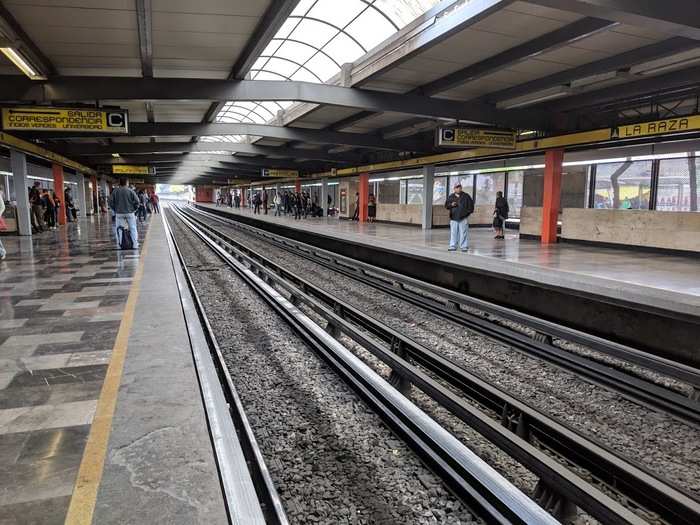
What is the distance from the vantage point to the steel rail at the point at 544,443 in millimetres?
2576

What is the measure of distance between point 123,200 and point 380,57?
22.0 feet

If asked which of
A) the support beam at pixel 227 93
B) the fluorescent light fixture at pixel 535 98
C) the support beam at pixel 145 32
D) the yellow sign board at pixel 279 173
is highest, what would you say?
the support beam at pixel 145 32

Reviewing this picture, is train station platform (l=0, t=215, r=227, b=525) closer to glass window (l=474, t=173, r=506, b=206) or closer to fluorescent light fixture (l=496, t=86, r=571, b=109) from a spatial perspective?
fluorescent light fixture (l=496, t=86, r=571, b=109)

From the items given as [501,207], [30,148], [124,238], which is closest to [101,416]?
[124,238]

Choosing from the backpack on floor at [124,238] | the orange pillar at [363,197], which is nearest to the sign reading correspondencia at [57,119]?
the backpack on floor at [124,238]

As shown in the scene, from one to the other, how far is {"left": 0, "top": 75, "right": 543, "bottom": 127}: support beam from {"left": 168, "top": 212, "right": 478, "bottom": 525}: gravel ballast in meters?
6.46

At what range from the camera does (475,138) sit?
41.4ft

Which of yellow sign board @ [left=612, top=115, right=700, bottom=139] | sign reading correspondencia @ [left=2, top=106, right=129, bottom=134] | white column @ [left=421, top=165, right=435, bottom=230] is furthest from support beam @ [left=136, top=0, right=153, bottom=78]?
white column @ [left=421, top=165, right=435, bottom=230]

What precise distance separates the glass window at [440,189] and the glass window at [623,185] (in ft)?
33.0

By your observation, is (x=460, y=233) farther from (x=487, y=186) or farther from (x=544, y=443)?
(x=487, y=186)

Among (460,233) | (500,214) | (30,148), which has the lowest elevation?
(460,233)

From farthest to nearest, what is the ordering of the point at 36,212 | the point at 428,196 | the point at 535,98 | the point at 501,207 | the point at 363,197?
the point at 363,197
the point at 428,196
the point at 36,212
the point at 501,207
the point at 535,98

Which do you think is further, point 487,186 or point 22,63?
point 487,186

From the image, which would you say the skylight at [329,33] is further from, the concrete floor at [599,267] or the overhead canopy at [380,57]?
the concrete floor at [599,267]
